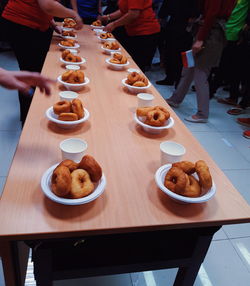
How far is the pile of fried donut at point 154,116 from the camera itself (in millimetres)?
1063

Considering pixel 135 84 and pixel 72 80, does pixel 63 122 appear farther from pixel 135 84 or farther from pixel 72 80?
pixel 135 84

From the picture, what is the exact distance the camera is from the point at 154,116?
3.57 ft

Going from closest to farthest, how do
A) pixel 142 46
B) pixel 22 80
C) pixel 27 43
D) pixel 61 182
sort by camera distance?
pixel 61 182, pixel 22 80, pixel 27 43, pixel 142 46

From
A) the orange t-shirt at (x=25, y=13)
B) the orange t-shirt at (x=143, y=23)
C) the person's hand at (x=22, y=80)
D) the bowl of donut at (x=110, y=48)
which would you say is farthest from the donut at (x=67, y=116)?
the orange t-shirt at (x=143, y=23)

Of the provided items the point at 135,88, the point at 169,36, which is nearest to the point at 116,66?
the point at 135,88

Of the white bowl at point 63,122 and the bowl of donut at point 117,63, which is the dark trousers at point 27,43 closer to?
the bowl of donut at point 117,63

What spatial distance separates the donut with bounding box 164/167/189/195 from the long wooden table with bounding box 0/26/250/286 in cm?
5

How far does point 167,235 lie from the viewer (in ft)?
2.97

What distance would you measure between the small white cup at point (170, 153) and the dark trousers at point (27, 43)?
125 cm

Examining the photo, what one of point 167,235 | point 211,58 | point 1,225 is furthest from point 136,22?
point 1,225

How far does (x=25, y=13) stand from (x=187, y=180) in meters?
1.69

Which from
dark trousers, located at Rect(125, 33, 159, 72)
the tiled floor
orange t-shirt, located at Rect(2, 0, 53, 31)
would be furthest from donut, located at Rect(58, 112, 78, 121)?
dark trousers, located at Rect(125, 33, 159, 72)

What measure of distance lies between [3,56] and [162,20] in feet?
8.75

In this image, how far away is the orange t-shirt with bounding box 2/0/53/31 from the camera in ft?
5.78
